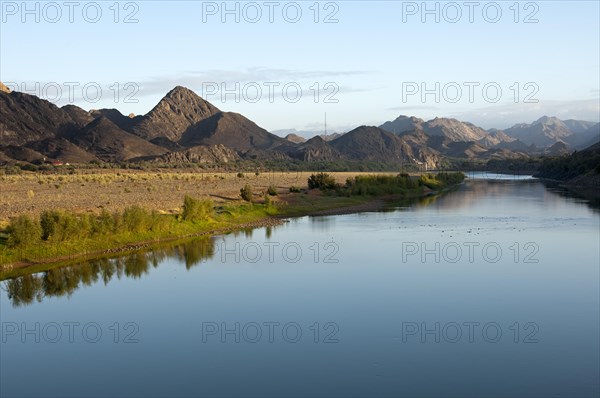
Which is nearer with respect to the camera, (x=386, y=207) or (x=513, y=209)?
(x=513, y=209)

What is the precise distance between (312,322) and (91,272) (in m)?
11.7

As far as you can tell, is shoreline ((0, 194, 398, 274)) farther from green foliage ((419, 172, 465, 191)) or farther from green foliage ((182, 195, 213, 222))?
green foliage ((419, 172, 465, 191))

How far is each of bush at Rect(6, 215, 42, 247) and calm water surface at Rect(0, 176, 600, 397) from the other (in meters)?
2.74

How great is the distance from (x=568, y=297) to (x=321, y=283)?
29.5ft

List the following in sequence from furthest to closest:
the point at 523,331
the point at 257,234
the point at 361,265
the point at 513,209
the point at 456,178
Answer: the point at 456,178, the point at 513,209, the point at 257,234, the point at 361,265, the point at 523,331

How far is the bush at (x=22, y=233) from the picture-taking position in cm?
2789

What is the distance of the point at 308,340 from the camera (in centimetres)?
1772

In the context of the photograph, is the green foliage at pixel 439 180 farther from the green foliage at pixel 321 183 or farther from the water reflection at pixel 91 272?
the water reflection at pixel 91 272

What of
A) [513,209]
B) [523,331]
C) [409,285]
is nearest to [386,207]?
[513,209]

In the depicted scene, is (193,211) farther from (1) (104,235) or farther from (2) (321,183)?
(2) (321,183)

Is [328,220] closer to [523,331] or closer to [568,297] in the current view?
[568,297]

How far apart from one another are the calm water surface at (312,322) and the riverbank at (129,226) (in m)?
1.94

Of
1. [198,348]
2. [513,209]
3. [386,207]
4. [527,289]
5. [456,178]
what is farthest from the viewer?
[456,178]

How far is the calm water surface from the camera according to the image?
1471cm
